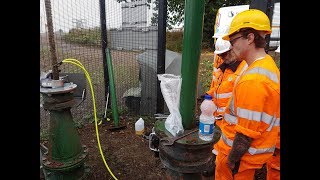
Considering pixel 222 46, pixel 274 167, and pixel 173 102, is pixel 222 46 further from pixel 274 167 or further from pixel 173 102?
pixel 173 102

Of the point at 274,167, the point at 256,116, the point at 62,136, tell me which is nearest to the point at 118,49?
the point at 62,136

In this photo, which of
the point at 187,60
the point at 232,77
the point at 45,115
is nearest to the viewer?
the point at 187,60

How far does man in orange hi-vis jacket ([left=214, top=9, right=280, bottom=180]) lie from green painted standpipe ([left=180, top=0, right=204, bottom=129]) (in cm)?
41

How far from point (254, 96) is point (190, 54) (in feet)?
1.94

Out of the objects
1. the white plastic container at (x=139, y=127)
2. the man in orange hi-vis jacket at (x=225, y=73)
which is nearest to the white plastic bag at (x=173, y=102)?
the man in orange hi-vis jacket at (x=225, y=73)

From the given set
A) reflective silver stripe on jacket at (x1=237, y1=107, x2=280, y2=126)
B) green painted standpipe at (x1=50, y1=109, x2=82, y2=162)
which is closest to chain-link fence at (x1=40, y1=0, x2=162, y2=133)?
green painted standpipe at (x1=50, y1=109, x2=82, y2=162)

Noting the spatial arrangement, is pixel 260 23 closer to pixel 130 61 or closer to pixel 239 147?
pixel 239 147

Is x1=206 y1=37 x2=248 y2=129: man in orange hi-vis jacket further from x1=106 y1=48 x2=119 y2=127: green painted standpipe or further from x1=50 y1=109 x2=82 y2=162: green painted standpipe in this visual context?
x1=106 y1=48 x2=119 y2=127: green painted standpipe

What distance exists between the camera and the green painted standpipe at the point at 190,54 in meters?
1.70

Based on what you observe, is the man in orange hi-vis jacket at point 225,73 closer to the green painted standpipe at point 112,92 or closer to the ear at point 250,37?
the ear at point 250,37

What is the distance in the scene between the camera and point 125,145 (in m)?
4.49

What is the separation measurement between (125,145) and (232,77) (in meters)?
2.26

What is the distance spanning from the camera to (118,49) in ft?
17.6
